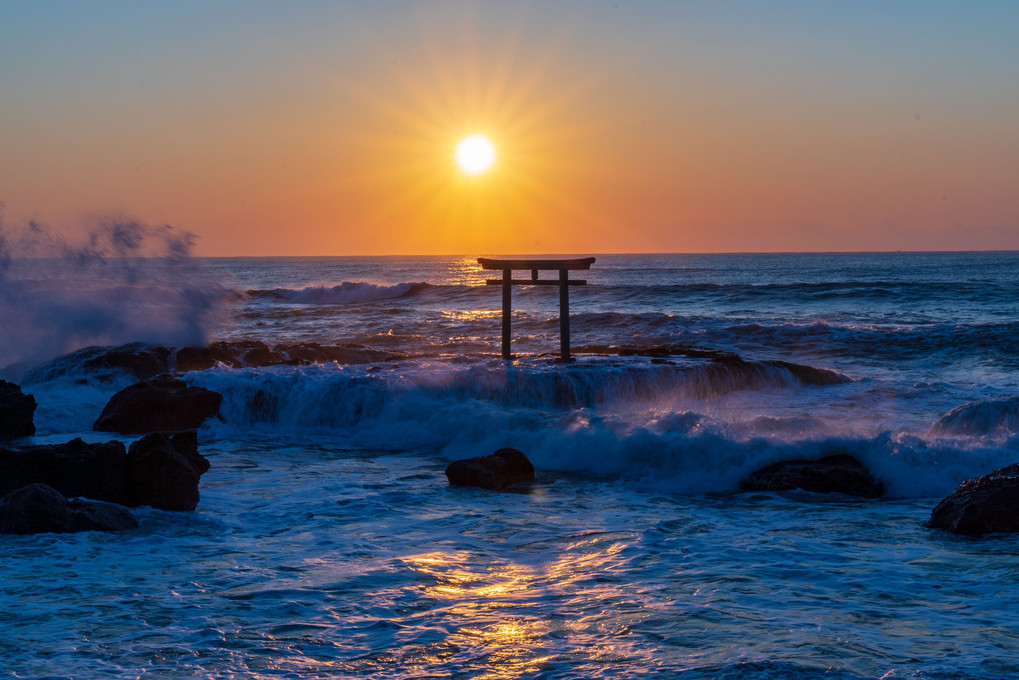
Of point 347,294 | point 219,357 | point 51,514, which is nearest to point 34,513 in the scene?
point 51,514

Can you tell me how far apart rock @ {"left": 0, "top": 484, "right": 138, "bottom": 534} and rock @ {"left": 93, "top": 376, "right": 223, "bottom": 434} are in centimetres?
626

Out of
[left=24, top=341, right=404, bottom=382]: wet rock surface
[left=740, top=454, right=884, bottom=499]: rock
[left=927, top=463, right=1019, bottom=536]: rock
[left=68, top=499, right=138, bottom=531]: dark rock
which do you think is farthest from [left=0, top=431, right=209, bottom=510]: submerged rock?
[left=24, top=341, right=404, bottom=382]: wet rock surface

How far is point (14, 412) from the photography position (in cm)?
1344

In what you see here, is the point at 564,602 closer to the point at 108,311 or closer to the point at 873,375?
the point at 873,375

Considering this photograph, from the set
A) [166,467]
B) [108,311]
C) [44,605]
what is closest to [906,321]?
[108,311]

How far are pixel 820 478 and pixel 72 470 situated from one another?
805 cm

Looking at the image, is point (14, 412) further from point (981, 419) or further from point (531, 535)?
point (981, 419)

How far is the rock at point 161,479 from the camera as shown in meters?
8.59

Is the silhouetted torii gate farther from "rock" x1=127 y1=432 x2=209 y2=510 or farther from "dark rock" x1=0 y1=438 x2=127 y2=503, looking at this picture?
"dark rock" x1=0 y1=438 x2=127 y2=503

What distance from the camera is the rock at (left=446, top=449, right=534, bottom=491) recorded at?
10141 mm

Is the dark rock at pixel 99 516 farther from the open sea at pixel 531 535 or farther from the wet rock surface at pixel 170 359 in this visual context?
the wet rock surface at pixel 170 359

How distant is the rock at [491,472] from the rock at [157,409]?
6009 millimetres

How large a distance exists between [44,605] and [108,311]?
58.5ft

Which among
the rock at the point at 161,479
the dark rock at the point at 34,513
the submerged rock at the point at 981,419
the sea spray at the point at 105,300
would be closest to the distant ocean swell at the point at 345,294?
the sea spray at the point at 105,300
